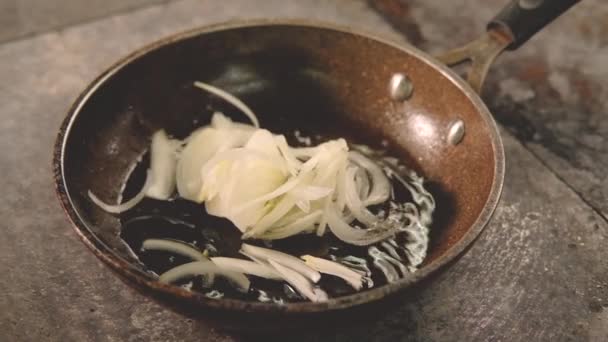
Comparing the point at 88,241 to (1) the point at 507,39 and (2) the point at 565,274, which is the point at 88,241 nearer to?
(2) the point at 565,274

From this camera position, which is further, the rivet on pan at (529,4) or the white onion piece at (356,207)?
the rivet on pan at (529,4)

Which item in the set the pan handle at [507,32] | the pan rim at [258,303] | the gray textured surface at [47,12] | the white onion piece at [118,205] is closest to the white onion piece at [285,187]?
the white onion piece at [118,205]

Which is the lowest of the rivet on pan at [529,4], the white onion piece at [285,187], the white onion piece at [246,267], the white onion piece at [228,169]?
the white onion piece at [246,267]

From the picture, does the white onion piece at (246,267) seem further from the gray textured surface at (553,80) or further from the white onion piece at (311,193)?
the gray textured surface at (553,80)

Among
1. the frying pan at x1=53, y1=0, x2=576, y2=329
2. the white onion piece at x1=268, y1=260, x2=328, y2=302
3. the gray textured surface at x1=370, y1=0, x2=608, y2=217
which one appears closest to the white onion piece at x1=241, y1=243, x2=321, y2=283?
the white onion piece at x1=268, y1=260, x2=328, y2=302

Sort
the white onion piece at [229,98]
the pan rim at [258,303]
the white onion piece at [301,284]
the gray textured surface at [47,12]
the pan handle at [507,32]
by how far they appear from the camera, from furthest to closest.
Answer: the gray textured surface at [47,12] → the white onion piece at [229,98] → the pan handle at [507,32] → the white onion piece at [301,284] → the pan rim at [258,303]

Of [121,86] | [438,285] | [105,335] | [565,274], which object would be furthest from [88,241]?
[565,274]
